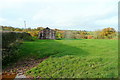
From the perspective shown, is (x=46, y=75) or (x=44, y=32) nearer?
(x=46, y=75)

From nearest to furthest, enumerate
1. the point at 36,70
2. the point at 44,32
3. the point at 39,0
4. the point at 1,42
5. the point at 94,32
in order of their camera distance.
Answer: the point at 36,70 < the point at 1,42 < the point at 39,0 < the point at 44,32 < the point at 94,32

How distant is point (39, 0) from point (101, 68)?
5731 mm

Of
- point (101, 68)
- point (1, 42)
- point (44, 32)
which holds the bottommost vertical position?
point (101, 68)

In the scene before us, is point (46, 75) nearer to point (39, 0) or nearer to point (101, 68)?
point (101, 68)

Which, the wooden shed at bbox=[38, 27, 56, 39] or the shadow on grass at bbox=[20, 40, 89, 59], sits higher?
the wooden shed at bbox=[38, 27, 56, 39]

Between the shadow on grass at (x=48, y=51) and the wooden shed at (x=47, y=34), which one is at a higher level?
the wooden shed at (x=47, y=34)

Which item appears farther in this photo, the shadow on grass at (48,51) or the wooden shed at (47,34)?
the wooden shed at (47,34)

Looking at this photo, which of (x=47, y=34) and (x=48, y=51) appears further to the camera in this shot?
(x=47, y=34)

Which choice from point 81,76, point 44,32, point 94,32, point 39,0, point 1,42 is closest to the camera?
point 81,76

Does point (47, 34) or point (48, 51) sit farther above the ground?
point (47, 34)

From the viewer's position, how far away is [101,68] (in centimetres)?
316

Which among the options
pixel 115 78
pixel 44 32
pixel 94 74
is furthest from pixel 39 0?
pixel 44 32

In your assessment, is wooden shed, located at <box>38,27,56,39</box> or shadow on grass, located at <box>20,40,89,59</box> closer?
shadow on grass, located at <box>20,40,89,59</box>

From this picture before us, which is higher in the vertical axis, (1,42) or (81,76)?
(1,42)
